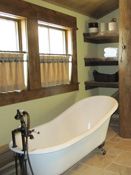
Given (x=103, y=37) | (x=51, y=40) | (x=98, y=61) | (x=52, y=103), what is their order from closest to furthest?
(x=52, y=103) → (x=51, y=40) → (x=103, y=37) → (x=98, y=61)

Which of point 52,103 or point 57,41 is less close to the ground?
point 57,41

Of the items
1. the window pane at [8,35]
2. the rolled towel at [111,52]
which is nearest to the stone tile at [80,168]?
the window pane at [8,35]

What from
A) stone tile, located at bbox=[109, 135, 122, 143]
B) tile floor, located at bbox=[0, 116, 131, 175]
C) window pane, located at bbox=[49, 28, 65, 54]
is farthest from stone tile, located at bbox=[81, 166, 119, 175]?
window pane, located at bbox=[49, 28, 65, 54]

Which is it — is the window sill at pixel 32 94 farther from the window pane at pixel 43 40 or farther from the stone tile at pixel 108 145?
the stone tile at pixel 108 145

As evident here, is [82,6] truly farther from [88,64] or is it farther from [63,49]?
[88,64]

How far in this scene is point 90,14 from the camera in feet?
14.7

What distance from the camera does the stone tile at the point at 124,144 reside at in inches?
126

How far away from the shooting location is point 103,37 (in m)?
4.37

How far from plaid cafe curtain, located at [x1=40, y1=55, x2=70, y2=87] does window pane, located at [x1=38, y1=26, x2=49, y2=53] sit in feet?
0.66

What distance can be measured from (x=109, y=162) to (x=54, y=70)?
175 cm

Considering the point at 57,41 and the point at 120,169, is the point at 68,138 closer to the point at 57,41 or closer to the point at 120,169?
the point at 120,169

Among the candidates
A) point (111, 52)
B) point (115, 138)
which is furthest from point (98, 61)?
point (115, 138)

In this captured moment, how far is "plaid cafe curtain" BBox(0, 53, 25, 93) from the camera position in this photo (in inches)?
107

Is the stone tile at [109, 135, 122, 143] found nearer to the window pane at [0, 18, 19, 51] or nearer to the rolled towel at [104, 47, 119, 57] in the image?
the rolled towel at [104, 47, 119, 57]
